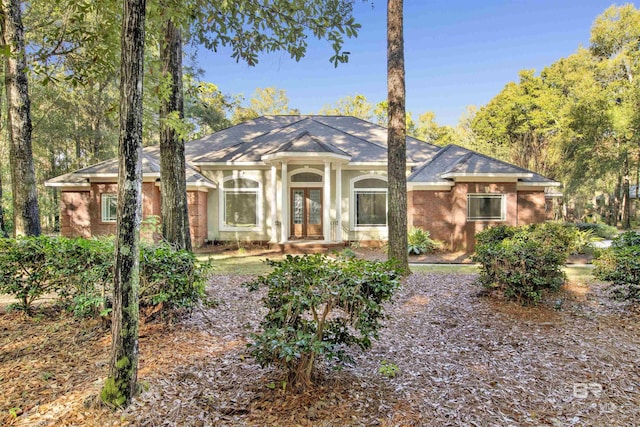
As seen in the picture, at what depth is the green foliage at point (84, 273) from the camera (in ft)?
12.2

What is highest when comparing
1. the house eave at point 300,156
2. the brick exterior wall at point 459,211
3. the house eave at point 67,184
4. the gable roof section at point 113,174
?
the house eave at point 300,156

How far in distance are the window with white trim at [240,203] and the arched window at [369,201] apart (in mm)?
3940

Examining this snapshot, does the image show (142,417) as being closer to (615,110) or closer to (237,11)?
(237,11)

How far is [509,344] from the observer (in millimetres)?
4160

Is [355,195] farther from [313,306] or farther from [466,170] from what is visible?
[313,306]

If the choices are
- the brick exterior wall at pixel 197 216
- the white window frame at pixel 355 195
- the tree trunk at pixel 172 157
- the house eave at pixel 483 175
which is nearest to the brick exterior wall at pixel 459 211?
the house eave at pixel 483 175

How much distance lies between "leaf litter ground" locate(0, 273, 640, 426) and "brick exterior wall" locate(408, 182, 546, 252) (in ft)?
23.8

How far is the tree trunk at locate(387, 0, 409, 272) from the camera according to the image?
7.23 meters

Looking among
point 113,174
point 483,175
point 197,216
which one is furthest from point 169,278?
point 483,175

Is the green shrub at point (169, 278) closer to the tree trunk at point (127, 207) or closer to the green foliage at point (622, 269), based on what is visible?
the tree trunk at point (127, 207)

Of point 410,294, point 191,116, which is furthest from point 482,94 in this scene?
point 410,294

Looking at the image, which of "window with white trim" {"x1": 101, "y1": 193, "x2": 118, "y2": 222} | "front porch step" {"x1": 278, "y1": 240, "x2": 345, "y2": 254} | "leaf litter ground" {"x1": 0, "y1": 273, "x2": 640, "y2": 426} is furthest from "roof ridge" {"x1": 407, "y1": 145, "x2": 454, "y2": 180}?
"window with white trim" {"x1": 101, "y1": 193, "x2": 118, "y2": 222}

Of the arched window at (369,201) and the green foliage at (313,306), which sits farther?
the arched window at (369,201)

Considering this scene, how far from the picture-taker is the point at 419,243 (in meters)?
11.9
